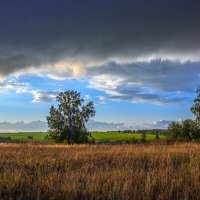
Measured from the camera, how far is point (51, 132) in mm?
75688

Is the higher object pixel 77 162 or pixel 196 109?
pixel 196 109

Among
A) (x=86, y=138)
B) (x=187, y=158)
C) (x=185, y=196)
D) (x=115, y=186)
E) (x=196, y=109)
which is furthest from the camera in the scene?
(x=86, y=138)

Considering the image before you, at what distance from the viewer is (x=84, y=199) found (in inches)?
330

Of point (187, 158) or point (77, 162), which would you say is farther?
point (187, 158)

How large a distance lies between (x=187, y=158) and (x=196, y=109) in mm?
49694

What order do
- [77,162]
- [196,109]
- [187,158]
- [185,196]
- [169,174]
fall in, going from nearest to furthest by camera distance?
[185,196]
[169,174]
[77,162]
[187,158]
[196,109]

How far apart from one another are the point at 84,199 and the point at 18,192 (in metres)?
1.57

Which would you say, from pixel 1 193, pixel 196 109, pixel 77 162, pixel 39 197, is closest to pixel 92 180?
pixel 39 197

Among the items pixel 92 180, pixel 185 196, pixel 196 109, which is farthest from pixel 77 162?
pixel 196 109

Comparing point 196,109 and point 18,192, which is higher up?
point 196,109

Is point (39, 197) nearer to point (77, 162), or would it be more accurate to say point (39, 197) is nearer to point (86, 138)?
point (77, 162)

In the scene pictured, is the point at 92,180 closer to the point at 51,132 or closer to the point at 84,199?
the point at 84,199

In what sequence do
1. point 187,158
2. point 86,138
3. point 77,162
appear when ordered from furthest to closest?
point 86,138
point 187,158
point 77,162

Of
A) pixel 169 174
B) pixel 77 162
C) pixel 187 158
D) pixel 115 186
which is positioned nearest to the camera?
pixel 115 186
